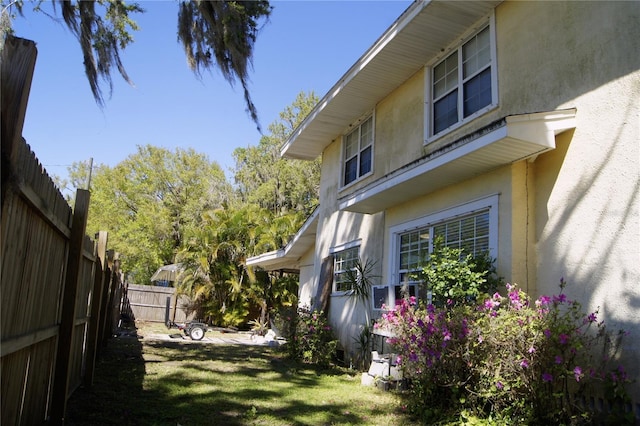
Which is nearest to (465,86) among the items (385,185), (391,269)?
(385,185)

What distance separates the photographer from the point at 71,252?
470 cm

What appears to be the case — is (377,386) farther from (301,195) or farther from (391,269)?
(301,195)

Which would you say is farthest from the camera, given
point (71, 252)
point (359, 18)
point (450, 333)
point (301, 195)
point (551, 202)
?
point (301, 195)

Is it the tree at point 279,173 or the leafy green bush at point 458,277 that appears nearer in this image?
the leafy green bush at point 458,277

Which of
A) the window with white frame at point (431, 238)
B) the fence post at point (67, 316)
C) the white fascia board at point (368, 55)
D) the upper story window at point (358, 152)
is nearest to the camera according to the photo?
the fence post at point (67, 316)

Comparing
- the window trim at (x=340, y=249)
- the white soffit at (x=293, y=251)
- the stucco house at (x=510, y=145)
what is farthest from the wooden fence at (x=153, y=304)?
the stucco house at (x=510, y=145)

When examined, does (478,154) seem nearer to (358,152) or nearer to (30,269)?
(30,269)

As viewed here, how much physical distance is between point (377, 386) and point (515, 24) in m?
6.07

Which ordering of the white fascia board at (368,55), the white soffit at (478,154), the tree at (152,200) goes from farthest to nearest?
the tree at (152,200) < the white fascia board at (368,55) < the white soffit at (478,154)

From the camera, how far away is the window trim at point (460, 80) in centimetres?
729

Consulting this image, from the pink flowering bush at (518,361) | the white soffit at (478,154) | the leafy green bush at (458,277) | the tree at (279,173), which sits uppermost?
the tree at (279,173)

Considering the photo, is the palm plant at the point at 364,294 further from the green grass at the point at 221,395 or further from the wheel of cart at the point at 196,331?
the wheel of cart at the point at 196,331

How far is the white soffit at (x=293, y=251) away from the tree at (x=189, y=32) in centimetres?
516

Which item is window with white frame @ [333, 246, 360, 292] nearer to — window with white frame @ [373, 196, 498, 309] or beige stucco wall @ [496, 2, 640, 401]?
window with white frame @ [373, 196, 498, 309]
